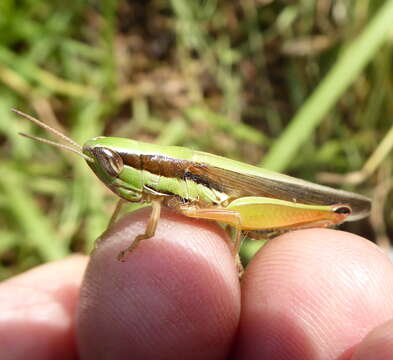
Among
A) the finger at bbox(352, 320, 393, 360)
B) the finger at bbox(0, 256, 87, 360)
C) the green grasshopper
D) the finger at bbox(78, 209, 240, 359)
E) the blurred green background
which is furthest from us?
the blurred green background

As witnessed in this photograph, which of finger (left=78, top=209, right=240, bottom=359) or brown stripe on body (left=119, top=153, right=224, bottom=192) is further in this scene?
brown stripe on body (left=119, top=153, right=224, bottom=192)

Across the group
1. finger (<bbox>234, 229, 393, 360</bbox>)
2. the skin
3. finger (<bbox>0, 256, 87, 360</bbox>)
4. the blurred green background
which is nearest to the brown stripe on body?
the skin

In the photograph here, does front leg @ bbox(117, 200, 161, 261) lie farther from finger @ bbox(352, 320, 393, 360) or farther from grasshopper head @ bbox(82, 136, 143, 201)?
finger @ bbox(352, 320, 393, 360)

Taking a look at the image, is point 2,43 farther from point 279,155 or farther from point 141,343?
point 141,343

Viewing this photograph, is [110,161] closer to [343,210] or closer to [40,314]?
[40,314]

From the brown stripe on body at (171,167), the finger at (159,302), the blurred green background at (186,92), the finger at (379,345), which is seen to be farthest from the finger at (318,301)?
the blurred green background at (186,92)

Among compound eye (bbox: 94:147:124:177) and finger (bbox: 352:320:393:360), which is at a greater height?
compound eye (bbox: 94:147:124:177)

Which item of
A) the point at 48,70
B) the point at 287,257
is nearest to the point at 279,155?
the point at 287,257
